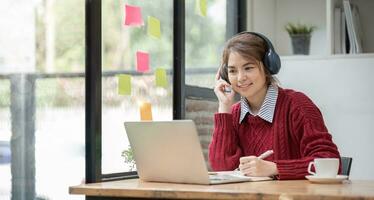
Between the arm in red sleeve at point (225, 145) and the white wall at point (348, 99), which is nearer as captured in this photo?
the arm in red sleeve at point (225, 145)

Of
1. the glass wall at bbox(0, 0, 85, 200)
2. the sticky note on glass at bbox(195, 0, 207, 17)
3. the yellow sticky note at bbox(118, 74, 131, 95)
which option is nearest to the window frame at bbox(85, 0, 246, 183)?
the glass wall at bbox(0, 0, 85, 200)

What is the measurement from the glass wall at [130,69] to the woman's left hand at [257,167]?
32.7 inches

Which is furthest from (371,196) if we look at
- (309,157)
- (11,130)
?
(11,130)

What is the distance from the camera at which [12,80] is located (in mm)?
2518

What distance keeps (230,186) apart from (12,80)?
94 centimetres

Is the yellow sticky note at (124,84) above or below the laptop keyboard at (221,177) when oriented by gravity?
above

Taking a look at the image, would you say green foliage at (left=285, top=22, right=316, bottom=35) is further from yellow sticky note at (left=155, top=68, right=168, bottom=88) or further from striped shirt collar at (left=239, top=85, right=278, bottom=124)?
striped shirt collar at (left=239, top=85, right=278, bottom=124)

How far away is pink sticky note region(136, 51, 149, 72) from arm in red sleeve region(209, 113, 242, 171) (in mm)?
683

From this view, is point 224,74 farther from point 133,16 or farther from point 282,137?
point 133,16

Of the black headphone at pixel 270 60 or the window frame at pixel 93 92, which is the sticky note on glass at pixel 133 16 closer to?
the window frame at pixel 93 92

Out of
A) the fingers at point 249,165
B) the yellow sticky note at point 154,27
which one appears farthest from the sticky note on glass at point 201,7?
the fingers at point 249,165

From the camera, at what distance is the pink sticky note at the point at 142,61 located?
3.20m

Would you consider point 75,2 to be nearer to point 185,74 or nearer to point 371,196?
point 185,74

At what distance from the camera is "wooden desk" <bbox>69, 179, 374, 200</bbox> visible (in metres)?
1.76
